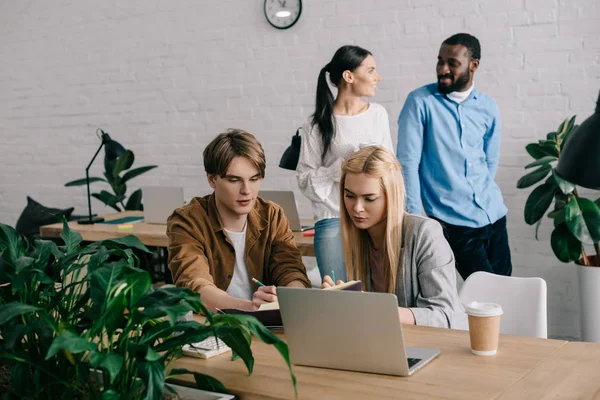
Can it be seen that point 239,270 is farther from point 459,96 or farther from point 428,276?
point 459,96

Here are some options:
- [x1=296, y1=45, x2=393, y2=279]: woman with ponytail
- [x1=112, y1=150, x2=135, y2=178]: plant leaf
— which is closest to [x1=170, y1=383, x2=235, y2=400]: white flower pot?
[x1=296, y1=45, x2=393, y2=279]: woman with ponytail

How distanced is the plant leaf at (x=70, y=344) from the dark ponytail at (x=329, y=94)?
2119mm

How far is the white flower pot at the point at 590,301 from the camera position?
364 centimetres

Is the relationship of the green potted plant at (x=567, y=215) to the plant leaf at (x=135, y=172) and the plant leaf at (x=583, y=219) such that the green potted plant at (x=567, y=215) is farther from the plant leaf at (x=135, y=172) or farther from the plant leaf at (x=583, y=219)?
the plant leaf at (x=135, y=172)

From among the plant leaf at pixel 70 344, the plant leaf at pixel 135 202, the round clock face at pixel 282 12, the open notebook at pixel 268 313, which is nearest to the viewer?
the plant leaf at pixel 70 344

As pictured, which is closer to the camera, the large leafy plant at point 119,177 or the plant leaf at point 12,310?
the plant leaf at point 12,310

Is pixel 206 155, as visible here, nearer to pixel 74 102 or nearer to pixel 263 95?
pixel 263 95

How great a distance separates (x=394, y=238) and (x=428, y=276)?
0.49ft

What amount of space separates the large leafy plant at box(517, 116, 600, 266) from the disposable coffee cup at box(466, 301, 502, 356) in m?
1.89

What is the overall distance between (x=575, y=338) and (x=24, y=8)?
4774 millimetres

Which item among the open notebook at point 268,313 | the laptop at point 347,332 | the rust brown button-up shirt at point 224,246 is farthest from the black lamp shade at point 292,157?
the laptop at point 347,332

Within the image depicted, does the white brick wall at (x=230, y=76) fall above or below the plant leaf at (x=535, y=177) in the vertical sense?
above

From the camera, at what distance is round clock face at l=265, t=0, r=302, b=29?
15.8 feet

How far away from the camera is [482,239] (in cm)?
340
